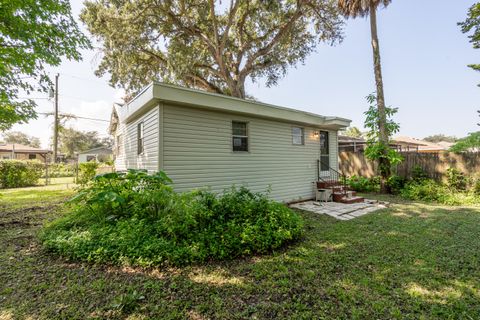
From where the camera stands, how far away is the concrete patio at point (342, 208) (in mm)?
5812

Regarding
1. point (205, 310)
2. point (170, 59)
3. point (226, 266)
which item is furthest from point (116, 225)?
point (170, 59)

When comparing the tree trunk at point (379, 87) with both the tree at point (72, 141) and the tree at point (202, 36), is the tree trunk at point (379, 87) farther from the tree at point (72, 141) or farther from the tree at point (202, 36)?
the tree at point (72, 141)

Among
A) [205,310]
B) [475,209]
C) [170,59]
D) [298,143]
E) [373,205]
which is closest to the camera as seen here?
[205,310]

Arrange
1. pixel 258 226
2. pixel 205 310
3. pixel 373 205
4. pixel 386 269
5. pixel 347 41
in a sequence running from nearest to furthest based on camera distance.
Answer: pixel 205 310
pixel 386 269
pixel 258 226
pixel 373 205
pixel 347 41

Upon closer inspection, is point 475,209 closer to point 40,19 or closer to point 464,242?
point 464,242

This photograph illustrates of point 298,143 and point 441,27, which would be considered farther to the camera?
point 441,27

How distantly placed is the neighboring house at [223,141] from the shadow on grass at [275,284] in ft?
7.52

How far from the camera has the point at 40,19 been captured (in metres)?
5.11

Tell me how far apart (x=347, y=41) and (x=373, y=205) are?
9201 millimetres

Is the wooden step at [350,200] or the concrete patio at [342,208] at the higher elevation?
the wooden step at [350,200]

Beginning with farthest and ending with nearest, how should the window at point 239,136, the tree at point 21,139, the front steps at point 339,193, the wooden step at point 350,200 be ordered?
the tree at point 21,139, the front steps at point 339,193, the wooden step at point 350,200, the window at point 239,136

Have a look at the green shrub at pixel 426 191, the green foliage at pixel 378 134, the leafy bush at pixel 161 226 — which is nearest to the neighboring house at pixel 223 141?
the leafy bush at pixel 161 226

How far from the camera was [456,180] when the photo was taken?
796 cm

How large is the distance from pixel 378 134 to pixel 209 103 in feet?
24.5
